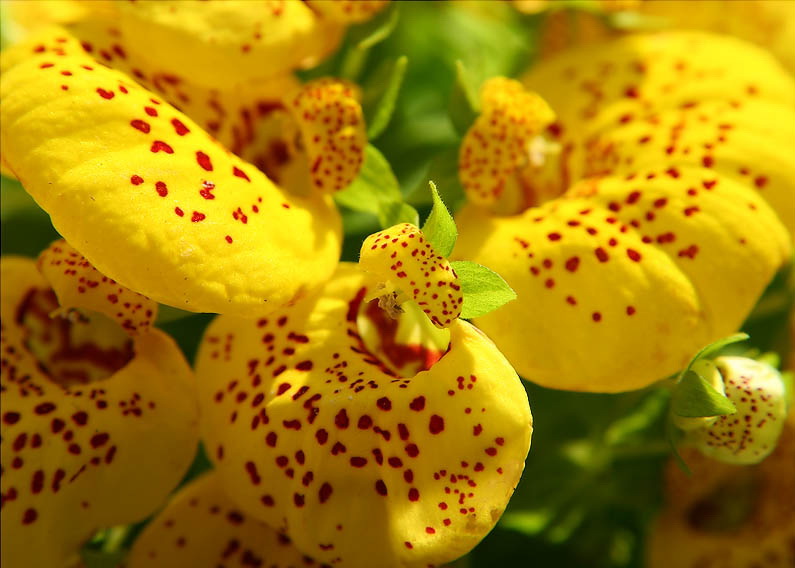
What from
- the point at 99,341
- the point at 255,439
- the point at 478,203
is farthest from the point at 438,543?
the point at 99,341

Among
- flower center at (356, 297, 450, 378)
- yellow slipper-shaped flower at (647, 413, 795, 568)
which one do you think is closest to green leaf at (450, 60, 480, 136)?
flower center at (356, 297, 450, 378)

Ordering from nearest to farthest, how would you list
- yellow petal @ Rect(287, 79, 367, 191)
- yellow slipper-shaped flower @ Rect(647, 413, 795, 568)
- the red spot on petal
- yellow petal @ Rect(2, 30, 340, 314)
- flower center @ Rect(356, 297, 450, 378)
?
yellow petal @ Rect(2, 30, 340, 314), the red spot on petal, yellow petal @ Rect(287, 79, 367, 191), flower center @ Rect(356, 297, 450, 378), yellow slipper-shaped flower @ Rect(647, 413, 795, 568)

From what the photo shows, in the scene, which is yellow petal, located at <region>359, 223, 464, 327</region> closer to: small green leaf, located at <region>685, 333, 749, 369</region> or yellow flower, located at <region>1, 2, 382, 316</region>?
yellow flower, located at <region>1, 2, 382, 316</region>

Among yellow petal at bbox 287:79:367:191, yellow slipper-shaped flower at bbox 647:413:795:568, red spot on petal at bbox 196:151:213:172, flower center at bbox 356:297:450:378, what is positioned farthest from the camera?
yellow slipper-shaped flower at bbox 647:413:795:568

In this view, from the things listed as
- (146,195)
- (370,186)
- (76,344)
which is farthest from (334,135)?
(76,344)

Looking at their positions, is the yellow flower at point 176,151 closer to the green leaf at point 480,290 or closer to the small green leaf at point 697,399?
the green leaf at point 480,290

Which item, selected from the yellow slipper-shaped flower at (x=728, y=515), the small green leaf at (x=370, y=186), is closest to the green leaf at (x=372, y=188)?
the small green leaf at (x=370, y=186)
